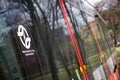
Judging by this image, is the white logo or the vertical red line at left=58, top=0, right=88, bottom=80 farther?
the vertical red line at left=58, top=0, right=88, bottom=80

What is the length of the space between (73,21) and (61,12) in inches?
30.5

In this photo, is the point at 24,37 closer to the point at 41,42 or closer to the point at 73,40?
the point at 41,42

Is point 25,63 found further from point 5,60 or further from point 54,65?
point 54,65

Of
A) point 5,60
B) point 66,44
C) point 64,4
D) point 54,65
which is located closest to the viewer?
point 5,60

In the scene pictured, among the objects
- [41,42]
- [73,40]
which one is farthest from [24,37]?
[73,40]

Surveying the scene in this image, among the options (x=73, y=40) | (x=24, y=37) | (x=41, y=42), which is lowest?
(x=73, y=40)

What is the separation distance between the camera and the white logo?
127 inches

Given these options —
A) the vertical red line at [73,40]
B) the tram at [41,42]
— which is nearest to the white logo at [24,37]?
the tram at [41,42]

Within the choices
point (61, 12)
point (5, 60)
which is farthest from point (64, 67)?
point (5, 60)

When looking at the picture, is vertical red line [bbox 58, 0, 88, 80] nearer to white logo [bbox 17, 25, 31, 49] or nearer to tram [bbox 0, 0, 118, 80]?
tram [bbox 0, 0, 118, 80]

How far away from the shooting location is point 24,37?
3314mm

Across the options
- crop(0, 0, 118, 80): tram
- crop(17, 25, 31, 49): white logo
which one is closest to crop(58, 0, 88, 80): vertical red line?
crop(0, 0, 118, 80): tram

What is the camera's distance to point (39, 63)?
139 inches

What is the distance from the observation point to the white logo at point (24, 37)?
10.6 feet
